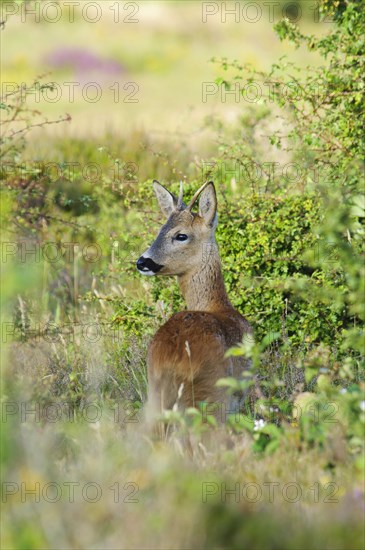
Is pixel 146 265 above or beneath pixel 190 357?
above

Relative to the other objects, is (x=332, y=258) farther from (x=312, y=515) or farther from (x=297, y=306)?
(x=312, y=515)

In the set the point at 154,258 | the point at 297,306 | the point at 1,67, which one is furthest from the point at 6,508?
the point at 1,67

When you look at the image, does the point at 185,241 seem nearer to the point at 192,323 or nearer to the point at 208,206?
the point at 208,206

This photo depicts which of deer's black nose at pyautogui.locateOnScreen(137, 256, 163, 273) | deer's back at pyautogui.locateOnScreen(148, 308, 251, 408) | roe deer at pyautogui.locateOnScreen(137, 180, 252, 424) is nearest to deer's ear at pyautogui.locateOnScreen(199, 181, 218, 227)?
roe deer at pyautogui.locateOnScreen(137, 180, 252, 424)

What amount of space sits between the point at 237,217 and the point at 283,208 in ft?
1.50

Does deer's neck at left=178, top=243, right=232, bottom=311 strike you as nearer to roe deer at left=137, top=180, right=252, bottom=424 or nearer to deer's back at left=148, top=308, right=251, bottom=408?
roe deer at left=137, top=180, right=252, bottom=424

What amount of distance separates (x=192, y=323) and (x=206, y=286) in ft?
3.55

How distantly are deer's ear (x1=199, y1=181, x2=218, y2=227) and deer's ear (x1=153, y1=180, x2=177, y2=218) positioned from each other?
29cm

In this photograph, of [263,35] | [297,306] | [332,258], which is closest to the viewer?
[332,258]

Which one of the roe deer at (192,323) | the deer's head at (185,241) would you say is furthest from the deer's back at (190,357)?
the deer's head at (185,241)

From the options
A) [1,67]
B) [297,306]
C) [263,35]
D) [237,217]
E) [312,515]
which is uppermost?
[263,35]

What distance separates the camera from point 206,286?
22.6 ft

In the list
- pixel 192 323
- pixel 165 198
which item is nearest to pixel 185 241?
pixel 165 198

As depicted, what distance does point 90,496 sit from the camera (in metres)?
3.99
